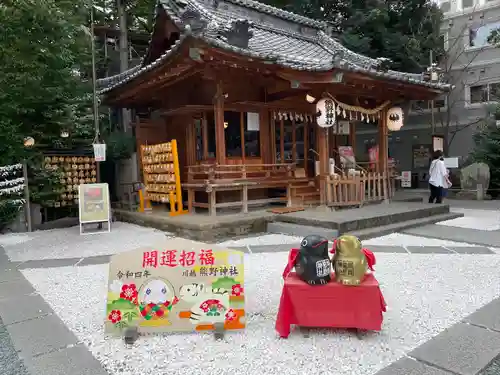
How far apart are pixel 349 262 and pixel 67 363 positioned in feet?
7.50

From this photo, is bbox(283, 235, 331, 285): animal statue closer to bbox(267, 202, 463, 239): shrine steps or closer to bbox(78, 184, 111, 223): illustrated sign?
bbox(267, 202, 463, 239): shrine steps

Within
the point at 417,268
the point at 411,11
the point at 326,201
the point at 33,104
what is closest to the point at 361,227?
the point at 326,201

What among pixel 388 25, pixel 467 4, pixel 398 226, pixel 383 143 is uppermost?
pixel 467 4

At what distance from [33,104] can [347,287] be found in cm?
905

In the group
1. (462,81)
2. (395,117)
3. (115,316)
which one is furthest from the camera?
(462,81)

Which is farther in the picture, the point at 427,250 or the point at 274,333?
the point at 427,250

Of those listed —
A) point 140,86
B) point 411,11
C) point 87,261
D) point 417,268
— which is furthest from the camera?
point 411,11

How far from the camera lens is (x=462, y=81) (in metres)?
19.3

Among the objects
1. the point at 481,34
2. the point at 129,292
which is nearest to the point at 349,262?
the point at 129,292

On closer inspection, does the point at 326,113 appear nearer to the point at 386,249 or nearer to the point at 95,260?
the point at 386,249

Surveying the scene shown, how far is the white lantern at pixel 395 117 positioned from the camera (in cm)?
1029

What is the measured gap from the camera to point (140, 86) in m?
9.20

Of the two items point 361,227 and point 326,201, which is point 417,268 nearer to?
point 361,227

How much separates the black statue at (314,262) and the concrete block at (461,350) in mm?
846
